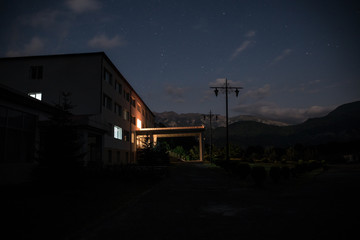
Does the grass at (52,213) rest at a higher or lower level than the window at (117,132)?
lower

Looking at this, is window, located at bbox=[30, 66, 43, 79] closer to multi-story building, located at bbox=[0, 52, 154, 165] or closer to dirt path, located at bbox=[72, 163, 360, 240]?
multi-story building, located at bbox=[0, 52, 154, 165]

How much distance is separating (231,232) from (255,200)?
4.15 m

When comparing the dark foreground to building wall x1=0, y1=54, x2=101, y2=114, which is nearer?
the dark foreground

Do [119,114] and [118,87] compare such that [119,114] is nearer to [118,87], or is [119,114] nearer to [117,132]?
[117,132]

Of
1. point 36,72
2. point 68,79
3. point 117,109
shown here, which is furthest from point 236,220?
point 117,109

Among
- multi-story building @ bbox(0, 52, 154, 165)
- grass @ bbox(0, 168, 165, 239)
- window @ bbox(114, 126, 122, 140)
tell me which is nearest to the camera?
grass @ bbox(0, 168, 165, 239)

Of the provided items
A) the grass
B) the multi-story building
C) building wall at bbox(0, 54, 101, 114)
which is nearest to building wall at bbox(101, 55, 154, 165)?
the multi-story building

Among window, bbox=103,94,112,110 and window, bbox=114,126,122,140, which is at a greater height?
window, bbox=103,94,112,110

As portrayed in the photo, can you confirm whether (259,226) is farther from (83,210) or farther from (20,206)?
(20,206)

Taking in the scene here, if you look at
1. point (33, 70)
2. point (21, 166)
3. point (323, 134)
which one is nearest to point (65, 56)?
point (33, 70)

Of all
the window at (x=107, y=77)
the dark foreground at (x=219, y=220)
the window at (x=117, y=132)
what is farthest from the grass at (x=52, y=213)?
the window at (x=117, y=132)

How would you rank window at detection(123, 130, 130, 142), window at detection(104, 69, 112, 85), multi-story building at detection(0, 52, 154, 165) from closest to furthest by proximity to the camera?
1. multi-story building at detection(0, 52, 154, 165)
2. window at detection(104, 69, 112, 85)
3. window at detection(123, 130, 130, 142)

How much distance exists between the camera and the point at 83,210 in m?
7.57

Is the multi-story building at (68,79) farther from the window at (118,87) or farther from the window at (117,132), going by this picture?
the window at (118,87)
